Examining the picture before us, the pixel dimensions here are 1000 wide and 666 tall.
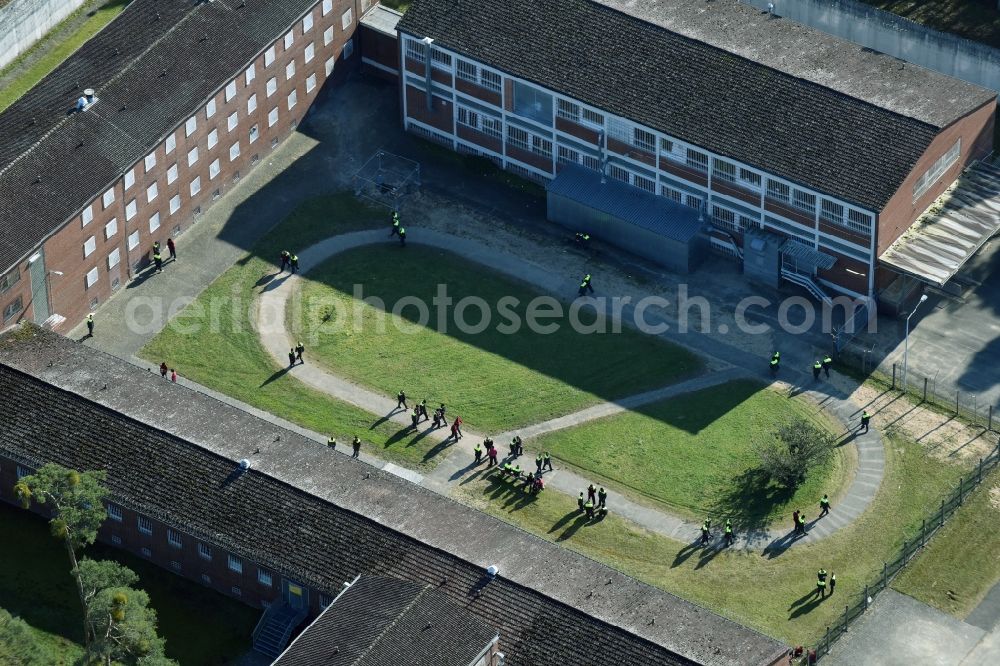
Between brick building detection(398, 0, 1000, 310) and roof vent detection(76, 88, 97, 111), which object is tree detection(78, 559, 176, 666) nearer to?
roof vent detection(76, 88, 97, 111)

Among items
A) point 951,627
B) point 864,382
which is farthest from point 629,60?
point 951,627

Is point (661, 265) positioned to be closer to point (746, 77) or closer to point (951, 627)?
point (746, 77)

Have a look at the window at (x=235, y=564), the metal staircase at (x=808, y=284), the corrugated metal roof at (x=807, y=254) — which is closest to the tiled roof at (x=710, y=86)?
the corrugated metal roof at (x=807, y=254)

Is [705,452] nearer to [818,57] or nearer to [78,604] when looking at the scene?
[818,57]

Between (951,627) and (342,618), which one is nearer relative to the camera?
(342,618)

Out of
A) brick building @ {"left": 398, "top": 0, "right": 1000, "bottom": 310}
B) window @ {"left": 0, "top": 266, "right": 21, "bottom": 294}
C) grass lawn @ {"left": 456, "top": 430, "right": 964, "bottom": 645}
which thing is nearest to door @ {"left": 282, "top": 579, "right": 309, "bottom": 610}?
grass lawn @ {"left": 456, "top": 430, "right": 964, "bottom": 645}

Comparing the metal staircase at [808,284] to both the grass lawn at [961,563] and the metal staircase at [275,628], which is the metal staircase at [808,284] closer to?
the grass lawn at [961,563]

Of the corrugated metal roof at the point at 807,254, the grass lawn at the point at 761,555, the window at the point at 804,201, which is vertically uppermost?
the window at the point at 804,201

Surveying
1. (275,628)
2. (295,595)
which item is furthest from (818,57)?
(275,628)
